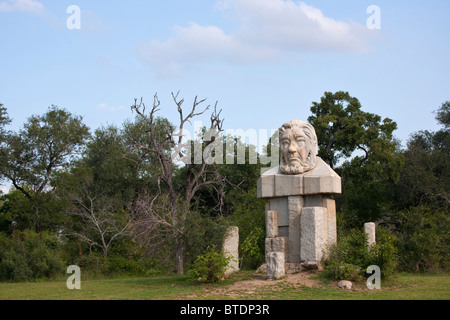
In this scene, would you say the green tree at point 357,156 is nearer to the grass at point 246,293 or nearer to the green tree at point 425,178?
the green tree at point 425,178

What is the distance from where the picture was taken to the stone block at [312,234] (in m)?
15.4

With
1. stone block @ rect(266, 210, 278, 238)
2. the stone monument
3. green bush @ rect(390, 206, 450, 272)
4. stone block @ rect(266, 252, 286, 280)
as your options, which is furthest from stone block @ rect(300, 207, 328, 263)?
green bush @ rect(390, 206, 450, 272)

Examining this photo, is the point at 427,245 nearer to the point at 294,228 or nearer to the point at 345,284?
the point at 294,228

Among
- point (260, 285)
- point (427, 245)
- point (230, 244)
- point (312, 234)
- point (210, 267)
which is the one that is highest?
point (312, 234)

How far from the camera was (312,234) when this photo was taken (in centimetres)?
1538

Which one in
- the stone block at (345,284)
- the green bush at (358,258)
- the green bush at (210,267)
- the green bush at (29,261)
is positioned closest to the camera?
the stone block at (345,284)

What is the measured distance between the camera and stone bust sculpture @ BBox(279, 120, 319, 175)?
16219mm

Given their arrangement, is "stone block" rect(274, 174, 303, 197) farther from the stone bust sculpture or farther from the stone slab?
the stone bust sculpture

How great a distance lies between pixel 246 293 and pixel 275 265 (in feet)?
4.74

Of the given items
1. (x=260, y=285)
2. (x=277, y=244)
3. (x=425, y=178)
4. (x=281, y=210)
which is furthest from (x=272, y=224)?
(x=425, y=178)

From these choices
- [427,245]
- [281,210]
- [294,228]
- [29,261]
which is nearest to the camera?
[294,228]

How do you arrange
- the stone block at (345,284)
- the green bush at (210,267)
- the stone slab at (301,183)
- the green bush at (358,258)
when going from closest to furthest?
1. the stone block at (345,284)
2. the green bush at (358,258)
3. the green bush at (210,267)
4. the stone slab at (301,183)

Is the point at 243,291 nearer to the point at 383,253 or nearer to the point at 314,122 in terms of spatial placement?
the point at 383,253

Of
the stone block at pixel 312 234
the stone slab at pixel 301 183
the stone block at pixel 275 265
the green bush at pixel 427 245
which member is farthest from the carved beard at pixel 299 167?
the green bush at pixel 427 245
